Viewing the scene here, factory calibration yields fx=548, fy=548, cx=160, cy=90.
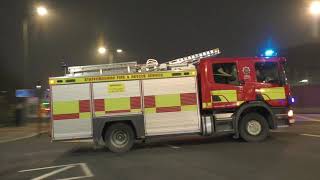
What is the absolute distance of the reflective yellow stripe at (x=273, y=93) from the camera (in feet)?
54.1

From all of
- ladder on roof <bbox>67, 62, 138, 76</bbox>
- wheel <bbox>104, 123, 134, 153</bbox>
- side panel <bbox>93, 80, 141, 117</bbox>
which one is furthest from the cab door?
wheel <bbox>104, 123, 134, 153</bbox>

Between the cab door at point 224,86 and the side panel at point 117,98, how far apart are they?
2.24 meters

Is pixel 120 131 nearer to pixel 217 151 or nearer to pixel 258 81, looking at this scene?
pixel 217 151

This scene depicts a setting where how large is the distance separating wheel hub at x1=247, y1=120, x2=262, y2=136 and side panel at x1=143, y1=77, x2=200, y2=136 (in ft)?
5.14

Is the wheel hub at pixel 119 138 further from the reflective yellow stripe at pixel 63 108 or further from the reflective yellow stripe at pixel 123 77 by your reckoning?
the reflective yellow stripe at pixel 123 77

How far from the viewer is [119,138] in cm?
1608

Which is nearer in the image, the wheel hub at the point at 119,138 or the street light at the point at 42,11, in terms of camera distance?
the wheel hub at the point at 119,138

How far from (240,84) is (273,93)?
105 cm

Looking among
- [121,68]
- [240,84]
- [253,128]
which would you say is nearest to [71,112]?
[121,68]

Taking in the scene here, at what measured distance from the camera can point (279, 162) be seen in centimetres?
1191

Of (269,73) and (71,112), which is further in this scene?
(269,73)

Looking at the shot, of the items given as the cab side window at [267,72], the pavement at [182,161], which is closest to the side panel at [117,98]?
the pavement at [182,161]

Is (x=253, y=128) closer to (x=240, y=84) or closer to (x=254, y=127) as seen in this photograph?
(x=254, y=127)

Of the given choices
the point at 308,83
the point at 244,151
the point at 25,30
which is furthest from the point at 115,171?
the point at 308,83
